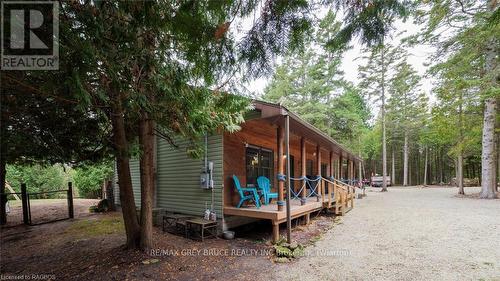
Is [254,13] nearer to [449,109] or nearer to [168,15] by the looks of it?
[168,15]

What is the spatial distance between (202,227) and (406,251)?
14.1 ft

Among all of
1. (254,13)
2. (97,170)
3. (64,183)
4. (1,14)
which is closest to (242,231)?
(254,13)

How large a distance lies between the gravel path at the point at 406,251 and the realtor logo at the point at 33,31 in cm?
401

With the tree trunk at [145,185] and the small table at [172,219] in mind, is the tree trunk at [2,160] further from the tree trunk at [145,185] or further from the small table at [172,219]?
the small table at [172,219]

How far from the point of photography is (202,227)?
20.1 feet

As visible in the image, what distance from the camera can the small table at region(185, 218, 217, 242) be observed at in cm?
622

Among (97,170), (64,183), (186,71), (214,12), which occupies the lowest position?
(64,183)

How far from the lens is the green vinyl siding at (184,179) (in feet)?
22.1

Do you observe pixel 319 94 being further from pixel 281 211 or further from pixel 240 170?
pixel 281 211

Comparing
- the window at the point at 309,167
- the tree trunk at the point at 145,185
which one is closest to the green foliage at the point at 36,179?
the tree trunk at the point at 145,185

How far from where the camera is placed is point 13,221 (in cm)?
880

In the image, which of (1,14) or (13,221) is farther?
(13,221)

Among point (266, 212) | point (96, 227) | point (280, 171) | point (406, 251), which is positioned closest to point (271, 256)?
point (266, 212)

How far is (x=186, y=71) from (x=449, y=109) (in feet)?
48.2
